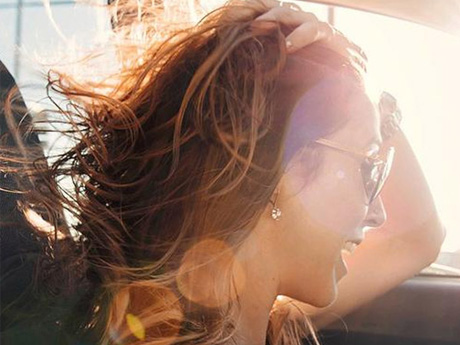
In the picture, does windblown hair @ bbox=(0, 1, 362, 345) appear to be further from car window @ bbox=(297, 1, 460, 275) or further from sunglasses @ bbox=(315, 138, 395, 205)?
car window @ bbox=(297, 1, 460, 275)

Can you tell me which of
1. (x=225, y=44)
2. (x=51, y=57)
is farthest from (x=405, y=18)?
(x=51, y=57)

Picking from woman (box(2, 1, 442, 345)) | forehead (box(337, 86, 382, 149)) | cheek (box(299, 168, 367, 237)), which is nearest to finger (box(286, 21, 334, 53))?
woman (box(2, 1, 442, 345))

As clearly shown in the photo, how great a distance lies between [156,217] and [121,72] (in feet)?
1.16

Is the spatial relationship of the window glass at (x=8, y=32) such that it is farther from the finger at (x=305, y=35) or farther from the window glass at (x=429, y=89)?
the window glass at (x=429, y=89)

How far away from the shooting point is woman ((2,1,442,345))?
1.41m

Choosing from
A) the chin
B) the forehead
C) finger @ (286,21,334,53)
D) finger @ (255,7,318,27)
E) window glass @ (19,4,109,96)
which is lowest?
the chin

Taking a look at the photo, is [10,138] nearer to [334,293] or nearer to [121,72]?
[121,72]

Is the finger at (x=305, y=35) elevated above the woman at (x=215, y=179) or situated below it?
above

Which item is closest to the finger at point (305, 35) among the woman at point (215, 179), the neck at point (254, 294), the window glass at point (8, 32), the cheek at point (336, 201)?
the woman at point (215, 179)

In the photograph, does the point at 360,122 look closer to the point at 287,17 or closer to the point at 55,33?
the point at 287,17

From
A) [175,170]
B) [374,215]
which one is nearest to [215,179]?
[175,170]

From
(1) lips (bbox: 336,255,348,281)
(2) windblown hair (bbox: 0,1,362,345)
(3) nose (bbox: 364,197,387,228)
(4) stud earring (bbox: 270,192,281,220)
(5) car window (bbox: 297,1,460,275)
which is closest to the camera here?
(2) windblown hair (bbox: 0,1,362,345)

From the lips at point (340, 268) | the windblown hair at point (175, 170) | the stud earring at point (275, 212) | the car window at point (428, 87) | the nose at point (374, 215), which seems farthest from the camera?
the car window at point (428, 87)

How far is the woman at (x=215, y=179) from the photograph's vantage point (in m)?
1.41
